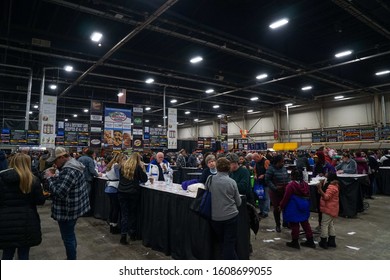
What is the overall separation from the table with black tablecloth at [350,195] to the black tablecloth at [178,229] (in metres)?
4.36

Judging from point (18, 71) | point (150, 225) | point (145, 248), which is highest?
point (18, 71)

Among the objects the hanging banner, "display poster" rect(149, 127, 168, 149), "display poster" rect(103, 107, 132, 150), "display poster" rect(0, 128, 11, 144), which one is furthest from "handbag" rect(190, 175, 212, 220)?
"display poster" rect(0, 128, 11, 144)

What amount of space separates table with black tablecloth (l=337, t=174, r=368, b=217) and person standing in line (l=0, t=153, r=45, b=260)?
667cm

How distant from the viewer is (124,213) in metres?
4.47

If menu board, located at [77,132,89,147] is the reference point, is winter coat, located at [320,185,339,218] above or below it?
below

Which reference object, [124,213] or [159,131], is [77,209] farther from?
[159,131]

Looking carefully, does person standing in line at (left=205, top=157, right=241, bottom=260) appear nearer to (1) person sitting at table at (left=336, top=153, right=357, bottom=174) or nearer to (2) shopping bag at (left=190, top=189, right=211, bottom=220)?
(2) shopping bag at (left=190, top=189, right=211, bottom=220)

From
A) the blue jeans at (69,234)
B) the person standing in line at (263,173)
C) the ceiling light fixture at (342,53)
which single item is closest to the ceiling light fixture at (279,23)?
the ceiling light fixture at (342,53)

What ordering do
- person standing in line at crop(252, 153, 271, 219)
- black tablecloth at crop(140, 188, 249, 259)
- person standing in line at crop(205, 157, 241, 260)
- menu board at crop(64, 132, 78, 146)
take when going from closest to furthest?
person standing in line at crop(205, 157, 241, 260)
black tablecloth at crop(140, 188, 249, 259)
person standing in line at crop(252, 153, 271, 219)
menu board at crop(64, 132, 78, 146)

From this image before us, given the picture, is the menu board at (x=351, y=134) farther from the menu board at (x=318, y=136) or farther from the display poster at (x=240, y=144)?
the display poster at (x=240, y=144)

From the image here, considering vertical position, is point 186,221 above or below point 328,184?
below

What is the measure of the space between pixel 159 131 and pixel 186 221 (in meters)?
10.1

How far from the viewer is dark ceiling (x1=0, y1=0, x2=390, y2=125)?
8.10 metres
